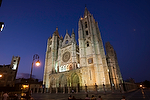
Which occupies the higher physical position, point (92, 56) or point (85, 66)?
point (92, 56)

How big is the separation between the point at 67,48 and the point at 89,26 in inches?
442

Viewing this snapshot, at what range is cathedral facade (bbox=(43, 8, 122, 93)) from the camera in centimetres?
2011

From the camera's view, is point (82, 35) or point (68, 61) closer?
point (82, 35)

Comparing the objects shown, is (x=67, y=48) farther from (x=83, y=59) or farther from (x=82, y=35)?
(x=83, y=59)

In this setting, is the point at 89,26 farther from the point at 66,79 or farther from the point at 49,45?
the point at 49,45

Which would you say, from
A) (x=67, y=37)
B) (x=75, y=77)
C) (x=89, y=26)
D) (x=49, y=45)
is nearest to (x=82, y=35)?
(x=89, y=26)

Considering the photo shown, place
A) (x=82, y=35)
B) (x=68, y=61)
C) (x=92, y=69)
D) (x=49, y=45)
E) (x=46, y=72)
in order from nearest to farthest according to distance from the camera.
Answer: (x=92, y=69)
(x=82, y=35)
(x=68, y=61)
(x=46, y=72)
(x=49, y=45)

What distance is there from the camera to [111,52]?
35.2 m

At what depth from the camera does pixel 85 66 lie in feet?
72.9

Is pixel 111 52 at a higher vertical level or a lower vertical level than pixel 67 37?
lower

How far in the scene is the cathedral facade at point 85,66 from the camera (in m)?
20.1

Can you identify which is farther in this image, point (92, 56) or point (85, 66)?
point (92, 56)

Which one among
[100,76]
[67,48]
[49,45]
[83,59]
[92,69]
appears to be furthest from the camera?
[49,45]

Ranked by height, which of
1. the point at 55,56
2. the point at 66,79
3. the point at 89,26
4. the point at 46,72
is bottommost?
the point at 66,79
